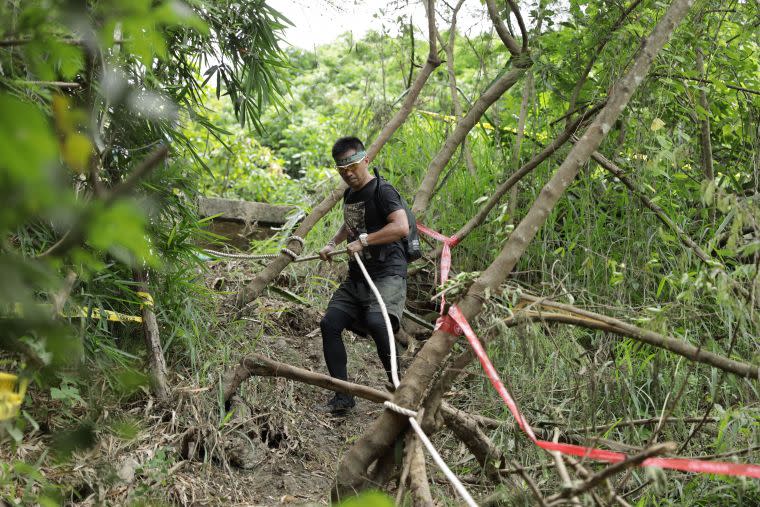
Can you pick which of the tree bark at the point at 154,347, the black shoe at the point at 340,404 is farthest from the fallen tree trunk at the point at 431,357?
the black shoe at the point at 340,404

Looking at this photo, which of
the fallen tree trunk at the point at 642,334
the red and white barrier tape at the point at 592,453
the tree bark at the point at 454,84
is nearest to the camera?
the red and white barrier tape at the point at 592,453

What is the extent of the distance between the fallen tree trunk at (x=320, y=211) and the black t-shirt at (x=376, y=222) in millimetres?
423

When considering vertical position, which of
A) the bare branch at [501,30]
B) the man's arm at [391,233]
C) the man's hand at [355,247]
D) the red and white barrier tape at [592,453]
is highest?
the bare branch at [501,30]

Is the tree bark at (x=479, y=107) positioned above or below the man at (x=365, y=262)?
above

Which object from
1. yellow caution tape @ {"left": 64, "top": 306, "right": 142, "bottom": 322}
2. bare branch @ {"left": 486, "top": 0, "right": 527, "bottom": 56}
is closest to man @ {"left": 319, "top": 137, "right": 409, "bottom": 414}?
yellow caution tape @ {"left": 64, "top": 306, "right": 142, "bottom": 322}

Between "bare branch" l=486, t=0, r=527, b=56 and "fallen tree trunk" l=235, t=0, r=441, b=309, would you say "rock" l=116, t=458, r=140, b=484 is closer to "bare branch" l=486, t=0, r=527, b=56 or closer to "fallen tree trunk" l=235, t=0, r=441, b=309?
"fallen tree trunk" l=235, t=0, r=441, b=309

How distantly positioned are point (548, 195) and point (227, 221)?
13.9 ft

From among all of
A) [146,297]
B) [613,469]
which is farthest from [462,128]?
[613,469]

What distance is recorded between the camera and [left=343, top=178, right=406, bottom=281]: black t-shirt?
4.56 m

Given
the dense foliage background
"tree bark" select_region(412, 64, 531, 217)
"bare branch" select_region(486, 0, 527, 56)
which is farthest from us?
"tree bark" select_region(412, 64, 531, 217)

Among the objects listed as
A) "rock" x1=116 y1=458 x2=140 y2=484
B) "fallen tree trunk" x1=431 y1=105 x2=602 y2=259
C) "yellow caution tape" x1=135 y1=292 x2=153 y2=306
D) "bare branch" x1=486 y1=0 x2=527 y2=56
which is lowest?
"rock" x1=116 y1=458 x2=140 y2=484

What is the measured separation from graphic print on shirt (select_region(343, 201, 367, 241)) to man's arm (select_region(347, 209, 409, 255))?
0.22m

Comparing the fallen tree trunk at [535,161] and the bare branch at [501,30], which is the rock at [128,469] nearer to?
the fallen tree trunk at [535,161]

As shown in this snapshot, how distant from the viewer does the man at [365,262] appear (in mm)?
4469
